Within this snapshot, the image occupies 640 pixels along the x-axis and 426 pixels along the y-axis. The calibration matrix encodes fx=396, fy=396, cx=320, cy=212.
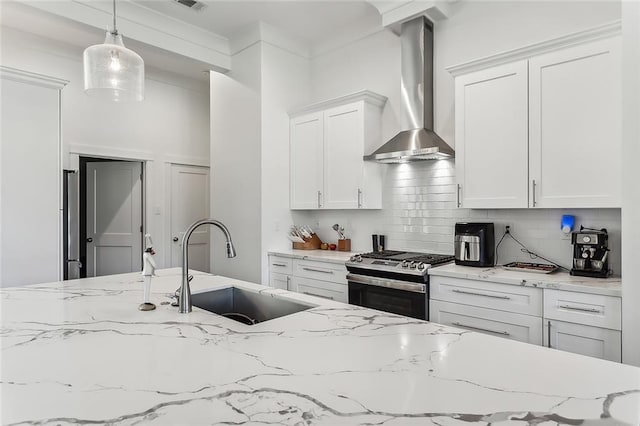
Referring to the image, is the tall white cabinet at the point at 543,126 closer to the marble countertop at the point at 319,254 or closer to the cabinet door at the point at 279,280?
the marble countertop at the point at 319,254

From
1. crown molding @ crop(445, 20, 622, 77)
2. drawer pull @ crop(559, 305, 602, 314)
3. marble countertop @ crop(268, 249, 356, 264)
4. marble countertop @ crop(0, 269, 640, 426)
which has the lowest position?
drawer pull @ crop(559, 305, 602, 314)

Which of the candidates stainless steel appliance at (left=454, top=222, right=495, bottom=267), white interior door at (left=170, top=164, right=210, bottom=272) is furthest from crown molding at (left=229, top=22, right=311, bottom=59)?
stainless steel appliance at (left=454, top=222, right=495, bottom=267)

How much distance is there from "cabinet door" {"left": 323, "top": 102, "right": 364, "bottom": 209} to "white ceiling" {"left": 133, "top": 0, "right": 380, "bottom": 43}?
886 mm

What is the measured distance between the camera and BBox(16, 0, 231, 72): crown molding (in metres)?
3.23

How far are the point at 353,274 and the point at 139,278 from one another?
1629 mm

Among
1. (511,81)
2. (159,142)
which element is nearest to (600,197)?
(511,81)

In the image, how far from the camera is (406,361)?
111cm

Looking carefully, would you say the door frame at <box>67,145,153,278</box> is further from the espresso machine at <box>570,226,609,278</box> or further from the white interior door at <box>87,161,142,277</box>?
the espresso machine at <box>570,226,609,278</box>

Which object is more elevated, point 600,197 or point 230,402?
point 600,197

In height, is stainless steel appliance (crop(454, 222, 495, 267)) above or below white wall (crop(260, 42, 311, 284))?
below

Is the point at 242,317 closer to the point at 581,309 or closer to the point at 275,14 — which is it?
the point at 581,309

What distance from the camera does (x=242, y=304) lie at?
7.16 ft

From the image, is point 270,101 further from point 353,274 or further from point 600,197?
point 600,197

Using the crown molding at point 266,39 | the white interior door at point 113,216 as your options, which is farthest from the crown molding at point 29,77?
the white interior door at point 113,216
